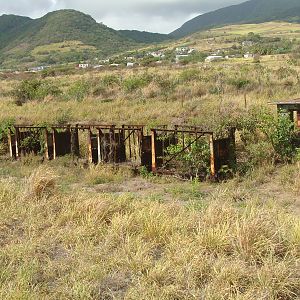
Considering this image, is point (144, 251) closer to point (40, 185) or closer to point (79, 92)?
point (40, 185)

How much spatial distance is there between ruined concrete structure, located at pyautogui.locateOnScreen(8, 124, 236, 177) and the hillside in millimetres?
126438

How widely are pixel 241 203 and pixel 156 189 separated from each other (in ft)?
8.23

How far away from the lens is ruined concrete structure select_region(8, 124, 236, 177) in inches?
432

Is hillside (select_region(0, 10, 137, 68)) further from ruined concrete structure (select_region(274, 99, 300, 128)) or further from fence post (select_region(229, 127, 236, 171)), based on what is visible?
fence post (select_region(229, 127, 236, 171))

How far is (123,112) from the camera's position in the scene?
20938 millimetres

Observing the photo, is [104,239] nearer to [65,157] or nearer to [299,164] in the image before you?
[299,164]

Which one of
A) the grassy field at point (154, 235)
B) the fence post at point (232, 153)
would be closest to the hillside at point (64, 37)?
the fence post at point (232, 153)

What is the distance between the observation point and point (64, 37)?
17162 cm

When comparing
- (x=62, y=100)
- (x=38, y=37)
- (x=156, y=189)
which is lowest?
(x=156, y=189)

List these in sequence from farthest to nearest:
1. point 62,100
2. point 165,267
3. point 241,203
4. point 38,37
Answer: point 38,37 → point 62,100 → point 241,203 → point 165,267

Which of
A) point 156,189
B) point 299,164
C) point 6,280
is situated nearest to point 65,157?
point 156,189

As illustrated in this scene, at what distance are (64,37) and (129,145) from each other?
166655mm

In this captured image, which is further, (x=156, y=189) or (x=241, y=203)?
(x=156, y=189)

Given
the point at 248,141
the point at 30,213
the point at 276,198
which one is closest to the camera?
the point at 30,213
